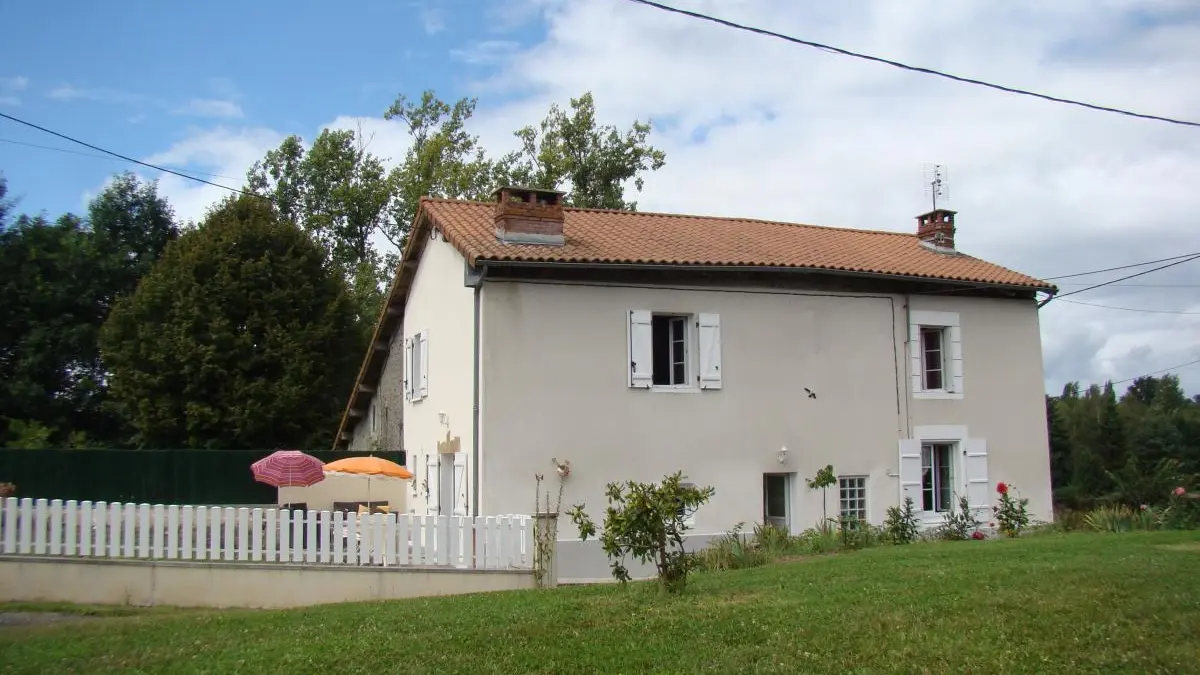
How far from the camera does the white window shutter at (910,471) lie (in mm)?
17062

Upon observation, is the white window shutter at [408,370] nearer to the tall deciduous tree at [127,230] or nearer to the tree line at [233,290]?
the tree line at [233,290]

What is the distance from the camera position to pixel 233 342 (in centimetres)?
2691

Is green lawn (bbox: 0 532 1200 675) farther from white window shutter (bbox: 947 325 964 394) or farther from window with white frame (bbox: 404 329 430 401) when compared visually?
window with white frame (bbox: 404 329 430 401)

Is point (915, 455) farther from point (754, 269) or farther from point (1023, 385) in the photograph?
point (754, 269)

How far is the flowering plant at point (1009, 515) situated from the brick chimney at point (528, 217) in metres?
8.46

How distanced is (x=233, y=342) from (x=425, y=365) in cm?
1084

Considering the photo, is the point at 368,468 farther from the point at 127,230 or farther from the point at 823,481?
the point at 127,230

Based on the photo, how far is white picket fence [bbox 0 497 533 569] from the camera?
1288 centimetres

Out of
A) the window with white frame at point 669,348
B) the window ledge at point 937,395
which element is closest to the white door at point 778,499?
the window with white frame at point 669,348

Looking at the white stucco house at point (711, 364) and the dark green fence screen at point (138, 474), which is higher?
the white stucco house at point (711, 364)

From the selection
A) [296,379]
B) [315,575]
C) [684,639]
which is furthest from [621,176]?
[684,639]

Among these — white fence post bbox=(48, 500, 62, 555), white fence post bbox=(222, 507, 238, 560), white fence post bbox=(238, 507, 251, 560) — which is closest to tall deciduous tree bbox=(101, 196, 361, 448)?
white fence post bbox=(48, 500, 62, 555)

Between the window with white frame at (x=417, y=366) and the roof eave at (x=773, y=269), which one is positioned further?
the window with white frame at (x=417, y=366)

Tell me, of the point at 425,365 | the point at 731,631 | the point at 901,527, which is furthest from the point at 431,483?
the point at 731,631
